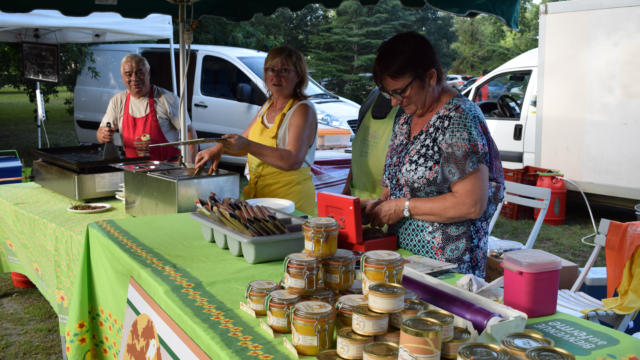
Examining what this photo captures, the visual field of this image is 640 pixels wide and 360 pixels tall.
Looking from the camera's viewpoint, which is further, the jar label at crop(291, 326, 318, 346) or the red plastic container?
the red plastic container

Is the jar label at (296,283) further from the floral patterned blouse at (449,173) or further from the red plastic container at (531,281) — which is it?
the floral patterned blouse at (449,173)

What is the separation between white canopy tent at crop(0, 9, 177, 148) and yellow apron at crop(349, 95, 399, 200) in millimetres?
4197

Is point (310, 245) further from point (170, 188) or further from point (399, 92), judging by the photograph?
point (170, 188)

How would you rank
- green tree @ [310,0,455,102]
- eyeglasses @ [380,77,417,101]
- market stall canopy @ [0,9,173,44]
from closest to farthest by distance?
eyeglasses @ [380,77,417,101] < market stall canopy @ [0,9,173,44] < green tree @ [310,0,455,102]

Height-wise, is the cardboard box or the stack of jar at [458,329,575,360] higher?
the stack of jar at [458,329,575,360]

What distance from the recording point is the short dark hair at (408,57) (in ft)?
6.88

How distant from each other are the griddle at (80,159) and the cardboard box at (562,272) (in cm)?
204

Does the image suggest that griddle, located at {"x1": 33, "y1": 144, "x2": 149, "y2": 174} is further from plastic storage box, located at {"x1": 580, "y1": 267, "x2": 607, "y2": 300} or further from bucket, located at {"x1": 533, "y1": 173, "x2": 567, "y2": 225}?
bucket, located at {"x1": 533, "y1": 173, "x2": 567, "y2": 225}

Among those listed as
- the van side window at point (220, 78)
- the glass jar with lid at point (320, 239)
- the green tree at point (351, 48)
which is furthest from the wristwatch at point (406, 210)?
the green tree at point (351, 48)

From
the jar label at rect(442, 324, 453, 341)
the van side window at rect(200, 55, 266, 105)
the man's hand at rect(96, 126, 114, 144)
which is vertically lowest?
the jar label at rect(442, 324, 453, 341)

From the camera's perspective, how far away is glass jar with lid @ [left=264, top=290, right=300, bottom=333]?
1.29 metres

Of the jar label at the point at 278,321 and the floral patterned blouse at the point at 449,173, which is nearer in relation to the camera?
the jar label at the point at 278,321

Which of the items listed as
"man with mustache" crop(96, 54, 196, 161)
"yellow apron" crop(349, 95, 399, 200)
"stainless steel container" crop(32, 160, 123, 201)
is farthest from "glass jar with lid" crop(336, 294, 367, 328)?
"man with mustache" crop(96, 54, 196, 161)

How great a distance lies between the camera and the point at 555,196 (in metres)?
6.32
